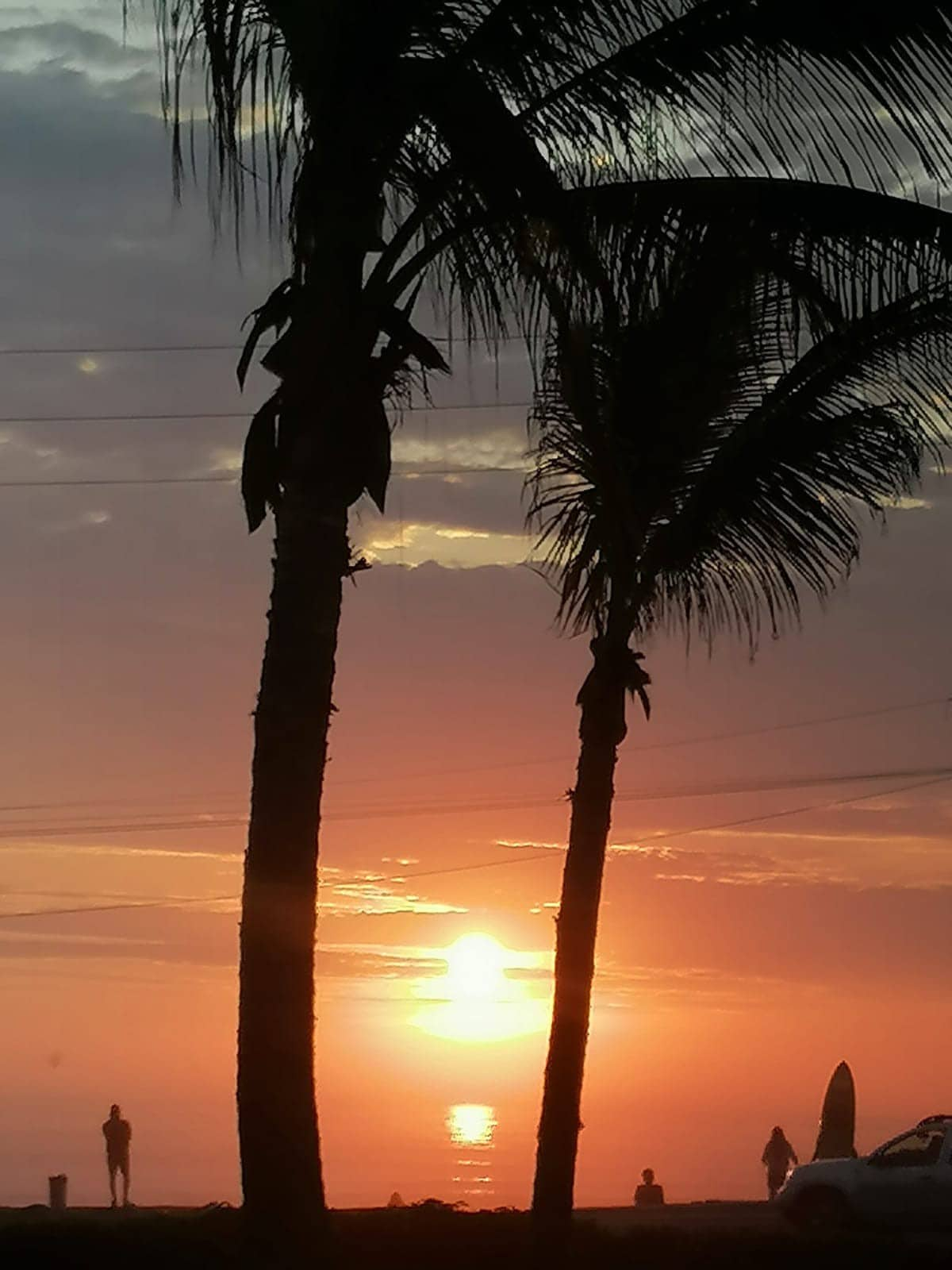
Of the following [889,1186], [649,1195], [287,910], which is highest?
[287,910]

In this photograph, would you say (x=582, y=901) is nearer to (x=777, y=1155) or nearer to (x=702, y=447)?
(x=702, y=447)

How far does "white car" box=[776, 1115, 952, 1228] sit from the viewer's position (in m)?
26.6

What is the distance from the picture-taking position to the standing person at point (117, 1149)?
109 ft

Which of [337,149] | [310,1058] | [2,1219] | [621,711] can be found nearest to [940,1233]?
[621,711]

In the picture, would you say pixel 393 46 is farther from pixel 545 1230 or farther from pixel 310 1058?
pixel 545 1230

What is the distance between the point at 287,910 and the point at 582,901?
7463 millimetres

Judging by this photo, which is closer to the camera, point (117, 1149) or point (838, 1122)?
point (117, 1149)

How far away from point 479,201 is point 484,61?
0.73 m

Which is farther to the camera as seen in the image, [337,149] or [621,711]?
[621,711]

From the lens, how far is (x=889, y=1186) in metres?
27.0

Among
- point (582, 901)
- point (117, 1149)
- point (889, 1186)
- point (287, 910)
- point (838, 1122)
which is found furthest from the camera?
point (838, 1122)

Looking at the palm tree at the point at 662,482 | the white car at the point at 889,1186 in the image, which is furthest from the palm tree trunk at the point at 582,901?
the white car at the point at 889,1186

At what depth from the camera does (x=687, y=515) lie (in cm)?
1734

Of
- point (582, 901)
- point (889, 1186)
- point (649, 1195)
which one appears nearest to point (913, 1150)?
point (889, 1186)
